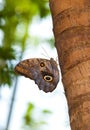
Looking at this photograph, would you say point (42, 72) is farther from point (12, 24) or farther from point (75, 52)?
point (12, 24)

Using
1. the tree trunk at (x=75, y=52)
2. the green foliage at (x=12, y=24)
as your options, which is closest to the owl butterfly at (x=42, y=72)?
the tree trunk at (x=75, y=52)

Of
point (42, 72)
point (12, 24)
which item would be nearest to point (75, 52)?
point (42, 72)

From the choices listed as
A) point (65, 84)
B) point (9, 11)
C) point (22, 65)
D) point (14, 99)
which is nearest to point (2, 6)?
point (9, 11)

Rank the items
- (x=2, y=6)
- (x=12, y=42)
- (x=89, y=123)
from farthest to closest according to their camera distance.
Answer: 1. (x=12, y=42)
2. (x=2, y=6)
3. (x=89, y=123)

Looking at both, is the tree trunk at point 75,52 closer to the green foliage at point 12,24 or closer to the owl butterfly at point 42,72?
the owl butterfly at point 42,72

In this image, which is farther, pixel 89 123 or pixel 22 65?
pixel 22 65

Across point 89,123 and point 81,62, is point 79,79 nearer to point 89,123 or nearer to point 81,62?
point 81,62
